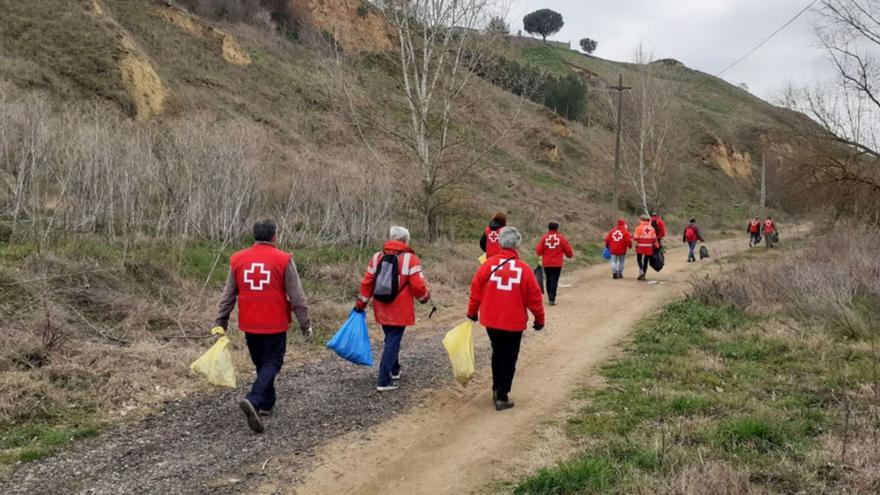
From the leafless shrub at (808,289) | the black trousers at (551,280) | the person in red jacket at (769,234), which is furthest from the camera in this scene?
the person in red jacket at (769,234)

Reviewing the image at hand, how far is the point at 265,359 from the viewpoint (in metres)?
5.90

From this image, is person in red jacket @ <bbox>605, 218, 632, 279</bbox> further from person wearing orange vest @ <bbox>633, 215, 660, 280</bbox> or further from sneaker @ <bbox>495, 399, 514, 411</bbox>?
sneaker @ <bbox>495, 399, 514, 411</bbox>

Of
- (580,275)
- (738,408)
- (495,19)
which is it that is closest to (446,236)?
(580,275)

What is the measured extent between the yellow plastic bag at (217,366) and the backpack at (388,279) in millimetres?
1768

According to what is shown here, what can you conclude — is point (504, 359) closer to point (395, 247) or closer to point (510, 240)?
point (510, 240)

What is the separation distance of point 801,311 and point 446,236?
13175 millimetres

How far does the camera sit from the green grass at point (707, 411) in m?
4.38

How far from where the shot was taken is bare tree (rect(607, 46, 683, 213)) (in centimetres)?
4247

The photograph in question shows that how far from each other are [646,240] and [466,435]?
37.6ft

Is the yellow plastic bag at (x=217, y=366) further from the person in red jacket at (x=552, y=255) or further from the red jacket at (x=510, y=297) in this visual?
the person in red jacket at (x=552, y=255)

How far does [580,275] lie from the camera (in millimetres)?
18000

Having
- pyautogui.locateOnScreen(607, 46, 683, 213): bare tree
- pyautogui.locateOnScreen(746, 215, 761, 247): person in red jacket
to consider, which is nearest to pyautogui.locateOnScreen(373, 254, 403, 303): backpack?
pyautogui.locateOnScreen(746, 215, 761, 247): person in red jacket

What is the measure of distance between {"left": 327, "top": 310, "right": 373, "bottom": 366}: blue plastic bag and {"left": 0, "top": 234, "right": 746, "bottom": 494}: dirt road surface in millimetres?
441

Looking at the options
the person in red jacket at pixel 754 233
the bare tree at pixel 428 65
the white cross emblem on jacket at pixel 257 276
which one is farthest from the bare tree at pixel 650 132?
the white cross emblem on jacket at pixel 257 276
